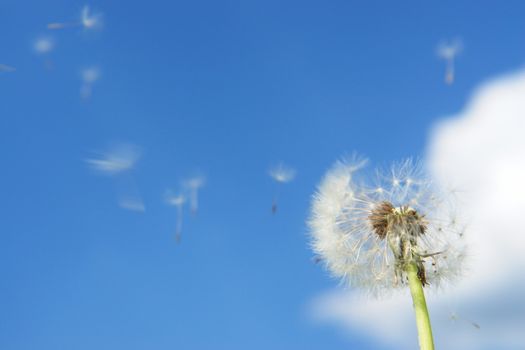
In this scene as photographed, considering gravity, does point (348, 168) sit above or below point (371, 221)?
above

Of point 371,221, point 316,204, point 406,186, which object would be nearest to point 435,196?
point 406,186

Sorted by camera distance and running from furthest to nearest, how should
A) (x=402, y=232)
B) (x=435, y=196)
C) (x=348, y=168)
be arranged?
(x=348, y=168) < (x=435, y=196) < (x=402, y=232)

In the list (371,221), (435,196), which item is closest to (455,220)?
(435,196)

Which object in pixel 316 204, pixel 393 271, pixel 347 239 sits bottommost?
pixel 393 271

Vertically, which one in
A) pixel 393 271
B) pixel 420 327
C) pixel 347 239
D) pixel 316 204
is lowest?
pixel 420 327

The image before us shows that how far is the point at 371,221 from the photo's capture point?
539 inches

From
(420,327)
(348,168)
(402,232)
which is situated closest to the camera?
(420,327)

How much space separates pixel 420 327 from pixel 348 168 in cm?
433

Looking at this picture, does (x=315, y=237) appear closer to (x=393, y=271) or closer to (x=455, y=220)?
(x=393, y=271)

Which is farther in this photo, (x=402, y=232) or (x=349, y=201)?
(x=349, y=201)

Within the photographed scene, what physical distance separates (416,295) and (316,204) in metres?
3.33

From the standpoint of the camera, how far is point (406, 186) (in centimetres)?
1430

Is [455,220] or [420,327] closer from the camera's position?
[420,327]

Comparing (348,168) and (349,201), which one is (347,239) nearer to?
(349,201)
